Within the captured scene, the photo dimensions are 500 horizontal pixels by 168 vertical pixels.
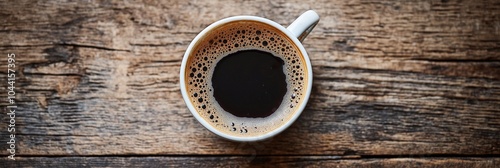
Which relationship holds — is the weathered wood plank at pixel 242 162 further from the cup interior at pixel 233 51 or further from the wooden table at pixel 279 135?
the cup interior at pixel 233 51

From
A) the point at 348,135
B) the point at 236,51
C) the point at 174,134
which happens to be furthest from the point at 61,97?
the point at 348,135

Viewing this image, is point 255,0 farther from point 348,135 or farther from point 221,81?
point 348,135

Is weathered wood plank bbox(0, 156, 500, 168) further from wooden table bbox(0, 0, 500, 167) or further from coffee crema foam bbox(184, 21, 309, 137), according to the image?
coffee crema foam bbox(184, 21, 309, 137)

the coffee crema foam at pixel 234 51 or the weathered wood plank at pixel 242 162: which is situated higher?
the coffee crema foam at pixel 234 51

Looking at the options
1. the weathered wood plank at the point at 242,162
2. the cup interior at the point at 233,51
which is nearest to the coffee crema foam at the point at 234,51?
the cup interior at the point at 233,51

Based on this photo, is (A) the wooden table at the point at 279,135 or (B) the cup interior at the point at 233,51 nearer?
(B) the cup interior at the point at 233,51

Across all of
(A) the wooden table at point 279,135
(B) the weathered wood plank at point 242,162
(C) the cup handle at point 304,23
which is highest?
(C) the cup handle at point 304,23

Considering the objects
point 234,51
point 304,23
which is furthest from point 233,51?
point 304,23
